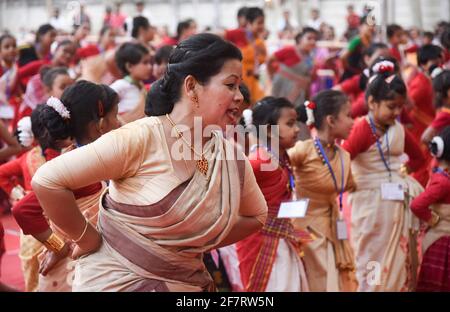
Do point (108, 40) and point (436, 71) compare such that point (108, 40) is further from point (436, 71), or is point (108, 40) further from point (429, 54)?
point (436, 71)

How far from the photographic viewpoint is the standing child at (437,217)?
14.2 ft

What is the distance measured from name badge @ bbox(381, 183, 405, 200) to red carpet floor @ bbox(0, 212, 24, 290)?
2.40m

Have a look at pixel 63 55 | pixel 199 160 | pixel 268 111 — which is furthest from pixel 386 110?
pixel 63 55

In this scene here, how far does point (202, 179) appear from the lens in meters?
→ 2.58

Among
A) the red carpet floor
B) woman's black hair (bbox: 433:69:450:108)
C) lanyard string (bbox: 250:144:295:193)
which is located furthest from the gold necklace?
woman's black hair (bbox: 433:69:450:108)

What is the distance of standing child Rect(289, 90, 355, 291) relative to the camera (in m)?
4.55

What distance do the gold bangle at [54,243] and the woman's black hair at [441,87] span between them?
10.6 ft

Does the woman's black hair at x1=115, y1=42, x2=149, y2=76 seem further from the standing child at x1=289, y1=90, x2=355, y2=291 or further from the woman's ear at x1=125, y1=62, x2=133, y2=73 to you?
the standing child at x1=289, y1=90, x2=355, y2=291

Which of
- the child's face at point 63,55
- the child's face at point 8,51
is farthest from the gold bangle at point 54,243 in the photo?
the child's face at point 8,51

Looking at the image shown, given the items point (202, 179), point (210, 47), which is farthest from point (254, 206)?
point (210, 47)

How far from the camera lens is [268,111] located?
169 inches

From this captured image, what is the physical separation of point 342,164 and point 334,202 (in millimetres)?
237

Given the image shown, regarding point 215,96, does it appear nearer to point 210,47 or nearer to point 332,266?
point 210,47

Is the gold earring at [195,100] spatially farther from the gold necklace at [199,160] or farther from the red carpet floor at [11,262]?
the red carpet floor at [11,262]
